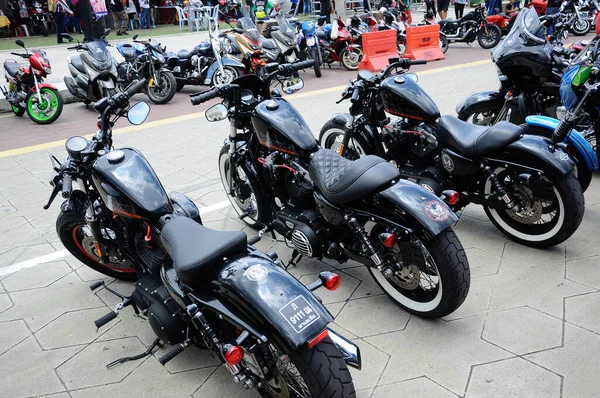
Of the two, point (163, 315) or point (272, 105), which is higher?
point (272, 105)

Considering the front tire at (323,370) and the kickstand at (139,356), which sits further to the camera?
the kickstand at (139,356)

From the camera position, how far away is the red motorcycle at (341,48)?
11.5 meters

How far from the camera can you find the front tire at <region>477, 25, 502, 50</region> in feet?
43.4

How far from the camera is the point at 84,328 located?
3061mm

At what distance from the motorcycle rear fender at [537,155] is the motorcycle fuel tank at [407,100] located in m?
0.64

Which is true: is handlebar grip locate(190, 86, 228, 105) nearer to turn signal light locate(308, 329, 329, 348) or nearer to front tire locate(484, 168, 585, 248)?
turn signal light locate(308, 329, 329, 348)

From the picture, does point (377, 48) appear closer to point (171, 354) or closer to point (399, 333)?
point (399, 333)

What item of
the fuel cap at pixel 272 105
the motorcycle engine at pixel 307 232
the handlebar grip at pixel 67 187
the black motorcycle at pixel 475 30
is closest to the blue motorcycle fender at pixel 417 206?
the motorcycle engine at pixel 307 232

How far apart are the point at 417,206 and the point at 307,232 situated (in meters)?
0.76

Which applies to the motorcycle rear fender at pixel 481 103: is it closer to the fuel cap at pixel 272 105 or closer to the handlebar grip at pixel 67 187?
the fuel cap at pixel 272 105

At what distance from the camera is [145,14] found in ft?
66.2

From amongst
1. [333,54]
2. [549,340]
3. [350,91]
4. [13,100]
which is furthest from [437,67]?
[549,340]

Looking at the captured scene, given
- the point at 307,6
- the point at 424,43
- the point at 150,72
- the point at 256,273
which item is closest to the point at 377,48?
the point at 424,43

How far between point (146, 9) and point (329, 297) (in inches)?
777
